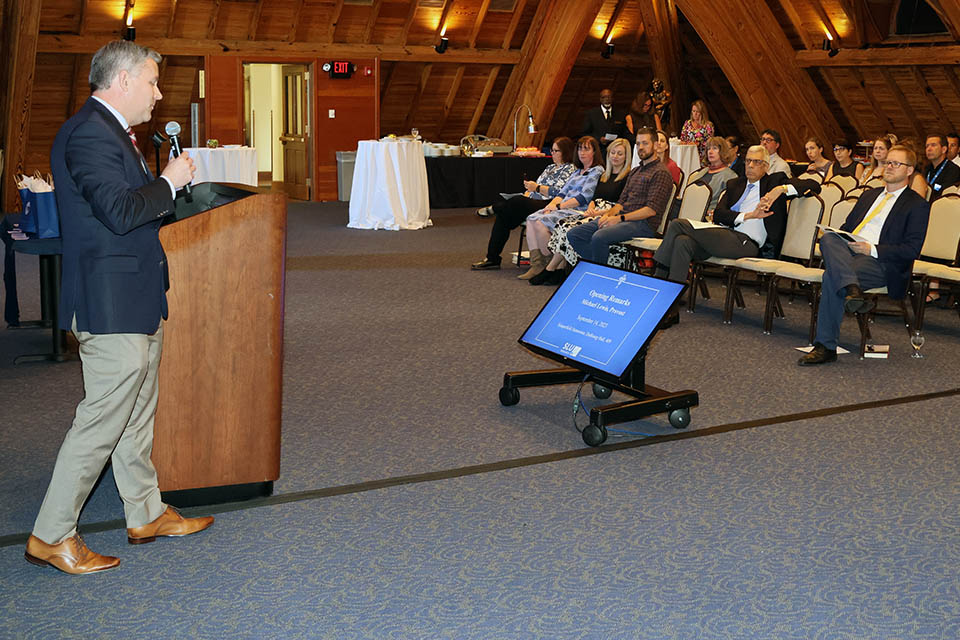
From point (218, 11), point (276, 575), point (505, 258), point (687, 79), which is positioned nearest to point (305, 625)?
point (276, 575)

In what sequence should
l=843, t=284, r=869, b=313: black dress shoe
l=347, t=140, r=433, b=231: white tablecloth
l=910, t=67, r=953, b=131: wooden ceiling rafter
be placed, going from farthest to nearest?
l=910, t=67, r=953, b=131: wooden ceiling rafter → l=347, t=140, r=433, b=231: white tablecloth → l=843, t=284, r=869, b=313: black dress shoe

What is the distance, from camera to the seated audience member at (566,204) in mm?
8406

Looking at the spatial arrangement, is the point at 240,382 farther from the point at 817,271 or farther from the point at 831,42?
the point at 831,42

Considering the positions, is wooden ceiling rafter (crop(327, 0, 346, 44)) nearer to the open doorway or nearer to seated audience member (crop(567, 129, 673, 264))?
the open doorway

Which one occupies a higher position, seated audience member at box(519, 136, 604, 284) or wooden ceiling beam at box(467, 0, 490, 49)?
wooden ceiling beam at box(467, 0, 490, 49)

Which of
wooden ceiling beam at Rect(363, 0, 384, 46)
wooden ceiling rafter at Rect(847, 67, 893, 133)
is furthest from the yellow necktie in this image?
wooden ceiling beam at Rect(363, 0, 384, 46)

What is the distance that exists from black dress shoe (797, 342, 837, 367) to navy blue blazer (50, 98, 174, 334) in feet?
12.6

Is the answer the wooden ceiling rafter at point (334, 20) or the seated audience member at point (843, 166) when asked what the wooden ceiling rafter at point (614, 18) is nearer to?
the wooden ceiling rafter at point (334, 20)

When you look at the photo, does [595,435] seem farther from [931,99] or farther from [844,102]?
[844,102]

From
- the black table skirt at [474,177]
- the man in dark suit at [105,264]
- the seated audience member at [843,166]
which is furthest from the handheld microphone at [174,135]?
the black table skirt at [474,177]

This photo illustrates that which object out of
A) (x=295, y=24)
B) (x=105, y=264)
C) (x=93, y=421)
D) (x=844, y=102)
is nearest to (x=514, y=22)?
(x=295, y=24)

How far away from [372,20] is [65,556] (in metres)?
13.5

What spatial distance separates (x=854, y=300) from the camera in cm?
575

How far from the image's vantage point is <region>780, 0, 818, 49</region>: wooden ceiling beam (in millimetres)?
14125
